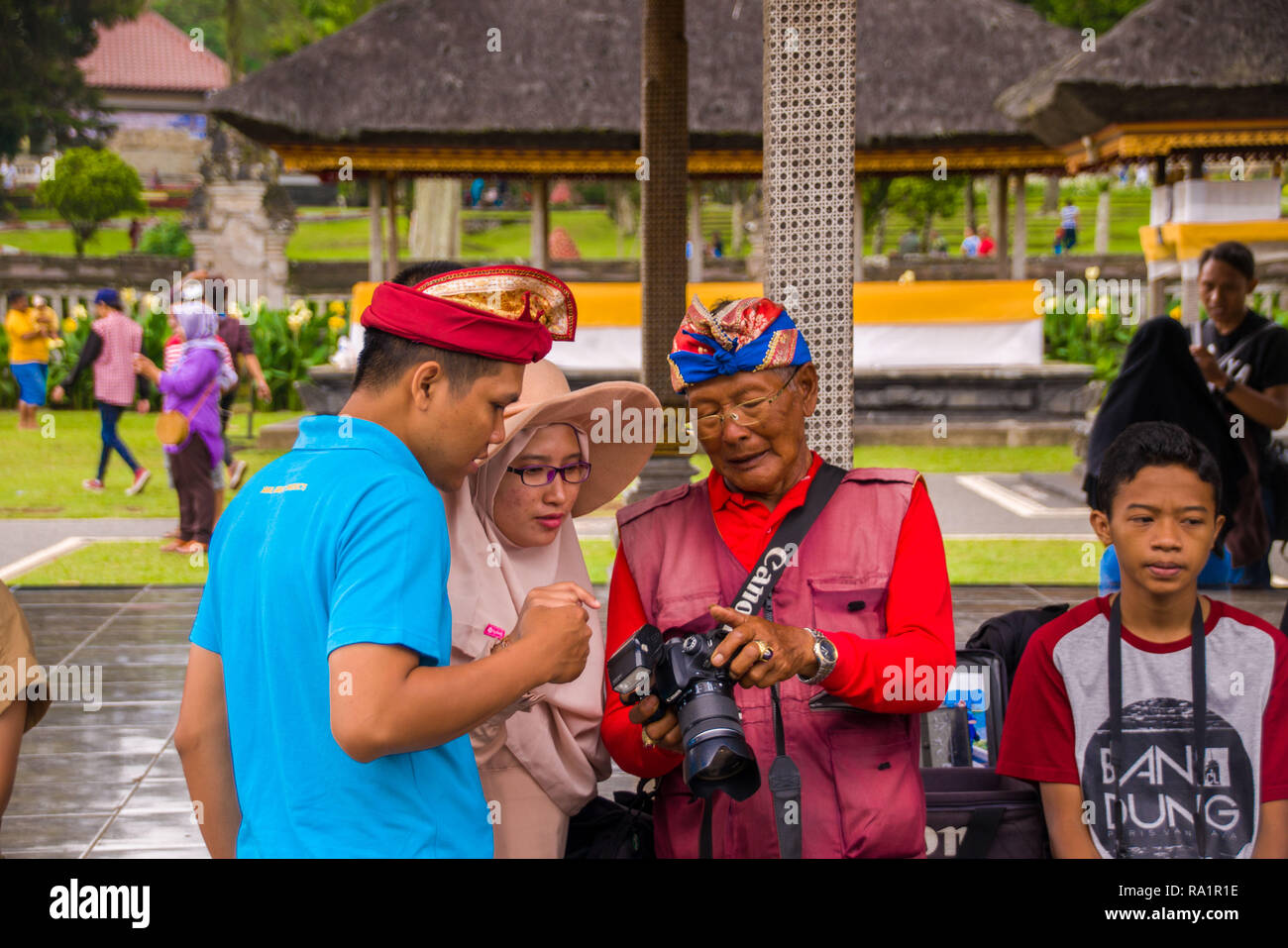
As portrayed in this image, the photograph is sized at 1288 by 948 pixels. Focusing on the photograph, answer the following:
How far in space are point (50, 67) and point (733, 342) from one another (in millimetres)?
38817

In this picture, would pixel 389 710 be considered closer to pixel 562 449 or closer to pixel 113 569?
pixel 562 449

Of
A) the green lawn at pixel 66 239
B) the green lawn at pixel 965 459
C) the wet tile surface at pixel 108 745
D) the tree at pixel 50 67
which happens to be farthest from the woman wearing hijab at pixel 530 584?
the green lawn at pixel 66 239

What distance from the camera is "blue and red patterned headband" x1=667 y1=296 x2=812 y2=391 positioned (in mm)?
2445

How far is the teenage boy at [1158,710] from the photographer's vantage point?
2492 millimetres

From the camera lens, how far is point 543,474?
2514 millimetres

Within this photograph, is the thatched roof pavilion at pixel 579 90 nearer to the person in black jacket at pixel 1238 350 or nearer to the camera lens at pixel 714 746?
the person in black jacket at pixel 1238 350

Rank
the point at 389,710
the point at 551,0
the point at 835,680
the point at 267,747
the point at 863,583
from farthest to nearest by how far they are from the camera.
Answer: the point at 551,0 → the point at 863,583 → the point at 835,680 → the point at 267,747 → the point at 389,710

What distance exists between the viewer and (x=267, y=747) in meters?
1.84

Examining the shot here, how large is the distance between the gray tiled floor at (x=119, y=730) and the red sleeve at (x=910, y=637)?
8.92ft

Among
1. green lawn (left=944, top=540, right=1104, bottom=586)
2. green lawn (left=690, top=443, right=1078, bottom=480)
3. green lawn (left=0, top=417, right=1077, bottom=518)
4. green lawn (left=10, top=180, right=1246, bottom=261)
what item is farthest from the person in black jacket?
green lawn (left=10, top=180, right=1246, bottom=261)

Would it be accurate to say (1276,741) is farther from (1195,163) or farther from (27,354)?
(27,354)

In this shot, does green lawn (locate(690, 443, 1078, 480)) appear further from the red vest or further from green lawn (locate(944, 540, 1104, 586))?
the red vest
